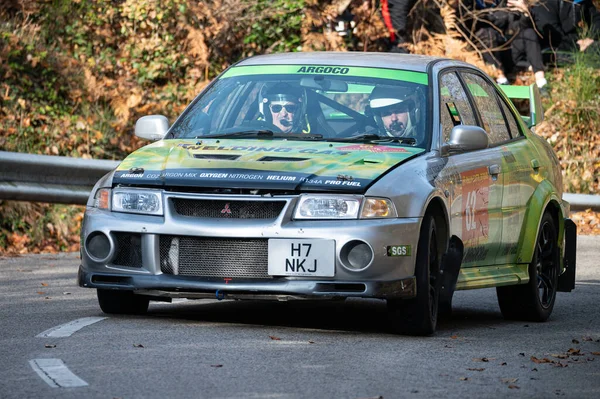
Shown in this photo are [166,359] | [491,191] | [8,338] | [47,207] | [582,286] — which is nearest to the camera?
[166,359]

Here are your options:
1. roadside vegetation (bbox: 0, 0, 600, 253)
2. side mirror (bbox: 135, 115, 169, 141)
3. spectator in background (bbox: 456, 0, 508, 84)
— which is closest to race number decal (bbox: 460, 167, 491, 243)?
side mirror (bbox: 135, 115, 169, 141)

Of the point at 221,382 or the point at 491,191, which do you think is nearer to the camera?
the point at 221,382

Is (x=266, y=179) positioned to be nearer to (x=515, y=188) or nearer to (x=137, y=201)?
(x=137, y=201)

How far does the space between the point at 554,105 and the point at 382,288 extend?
46.3 feet

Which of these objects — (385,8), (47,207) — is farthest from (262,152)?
(385,8)

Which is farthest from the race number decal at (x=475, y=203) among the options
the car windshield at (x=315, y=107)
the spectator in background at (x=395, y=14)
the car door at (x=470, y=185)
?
the spectator in background at (x=395, y=14)

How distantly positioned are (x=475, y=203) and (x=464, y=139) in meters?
0.55

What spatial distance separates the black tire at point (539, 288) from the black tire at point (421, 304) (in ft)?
5.84

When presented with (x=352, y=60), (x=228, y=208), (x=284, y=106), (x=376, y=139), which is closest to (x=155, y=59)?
(x=352, y=60)

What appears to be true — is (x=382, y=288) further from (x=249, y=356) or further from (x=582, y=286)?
(x=582, y=286)

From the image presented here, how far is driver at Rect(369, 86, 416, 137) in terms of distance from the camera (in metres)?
9.16

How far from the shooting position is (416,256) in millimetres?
8297

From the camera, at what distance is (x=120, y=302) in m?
8.89

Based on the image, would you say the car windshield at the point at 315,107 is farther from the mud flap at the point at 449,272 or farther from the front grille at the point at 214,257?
the front grille at the point at 214,257
